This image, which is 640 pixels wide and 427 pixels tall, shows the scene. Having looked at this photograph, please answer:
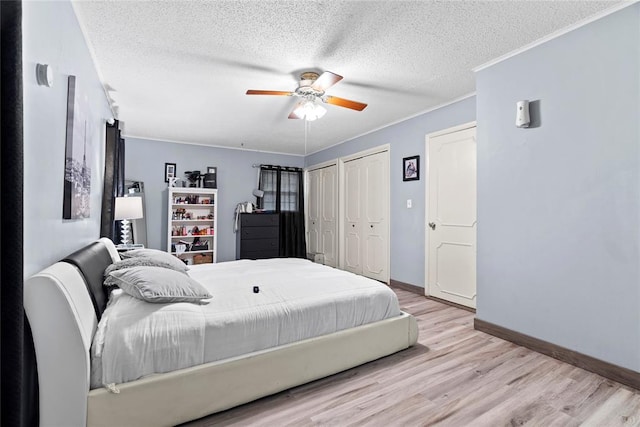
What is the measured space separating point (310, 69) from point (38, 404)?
2.77 meters

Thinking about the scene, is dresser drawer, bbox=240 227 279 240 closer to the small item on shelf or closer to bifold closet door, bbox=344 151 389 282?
the small item on shelf

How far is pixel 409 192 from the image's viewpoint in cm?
415

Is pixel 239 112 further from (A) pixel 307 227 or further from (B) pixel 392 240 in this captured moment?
(A) pixel 307 227

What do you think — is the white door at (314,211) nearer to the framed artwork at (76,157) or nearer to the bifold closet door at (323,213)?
the bifold closet door at (323,213)

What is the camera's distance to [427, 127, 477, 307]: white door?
337 centimetres

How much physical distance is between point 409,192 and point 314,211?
8.53ft

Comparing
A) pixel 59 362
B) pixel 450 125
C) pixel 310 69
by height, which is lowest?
pixel 59 362

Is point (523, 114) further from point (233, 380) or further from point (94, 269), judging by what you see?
point (94, 269)

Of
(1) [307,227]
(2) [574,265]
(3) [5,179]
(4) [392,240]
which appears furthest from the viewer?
(1) [307,227]

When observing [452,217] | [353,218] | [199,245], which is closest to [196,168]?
[199,245]

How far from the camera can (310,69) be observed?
8.93 ft

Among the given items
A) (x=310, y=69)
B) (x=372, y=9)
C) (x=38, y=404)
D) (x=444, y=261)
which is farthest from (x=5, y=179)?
(x=444, y=261)

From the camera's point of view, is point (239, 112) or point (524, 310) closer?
point (524, 310)

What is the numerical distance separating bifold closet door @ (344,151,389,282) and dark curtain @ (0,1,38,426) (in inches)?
162
